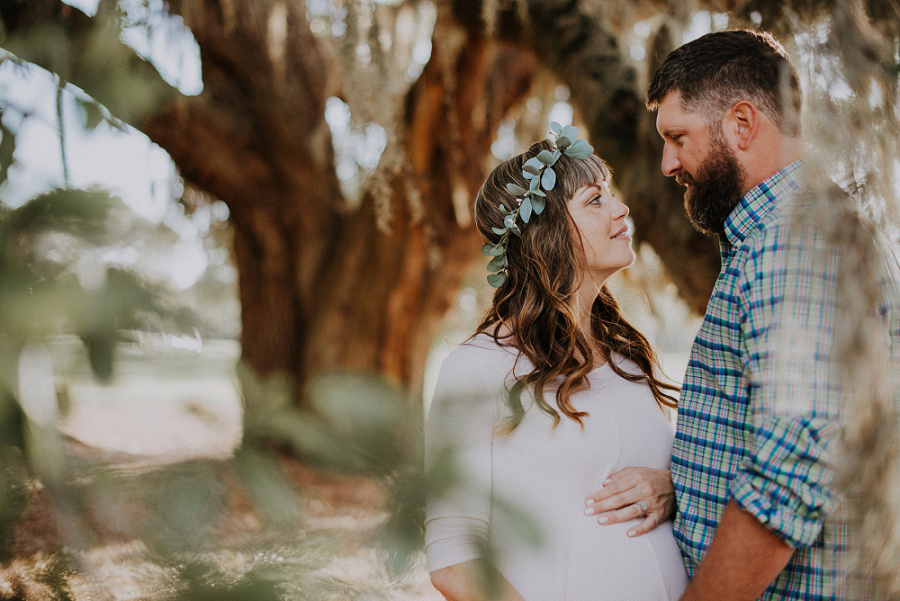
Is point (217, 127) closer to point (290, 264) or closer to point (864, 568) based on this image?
point (290, 264)

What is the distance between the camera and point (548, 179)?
182 centimetres

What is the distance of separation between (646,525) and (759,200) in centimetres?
72

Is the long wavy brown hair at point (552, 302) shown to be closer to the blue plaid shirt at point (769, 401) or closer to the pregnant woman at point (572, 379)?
the pregnant woman at point (572, 379)

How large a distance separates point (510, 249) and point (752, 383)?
2.73 feet

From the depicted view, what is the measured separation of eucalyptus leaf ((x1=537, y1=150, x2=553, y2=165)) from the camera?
182 centimetres

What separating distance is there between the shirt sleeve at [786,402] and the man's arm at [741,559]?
0.11ft

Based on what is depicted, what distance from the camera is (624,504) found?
1515mm

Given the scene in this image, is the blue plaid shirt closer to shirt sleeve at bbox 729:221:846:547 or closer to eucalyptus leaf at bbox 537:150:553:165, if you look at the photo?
shirt sleeve at bbox 729:221:846:547

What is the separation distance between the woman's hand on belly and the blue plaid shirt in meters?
0.04

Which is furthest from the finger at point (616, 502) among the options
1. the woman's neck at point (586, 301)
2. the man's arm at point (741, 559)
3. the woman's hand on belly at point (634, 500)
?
the woman's neck at point (586, 301)

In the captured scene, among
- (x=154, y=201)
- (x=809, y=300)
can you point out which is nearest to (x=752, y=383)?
(x=809, y=300)

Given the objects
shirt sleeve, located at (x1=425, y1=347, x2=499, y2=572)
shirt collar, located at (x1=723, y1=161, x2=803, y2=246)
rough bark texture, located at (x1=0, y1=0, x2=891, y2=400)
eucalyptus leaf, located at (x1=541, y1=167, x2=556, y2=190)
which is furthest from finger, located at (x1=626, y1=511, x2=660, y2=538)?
rough bark texture, located at (x1=0, y1=0, x2=891, y2=400)

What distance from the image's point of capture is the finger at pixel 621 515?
1.50 m

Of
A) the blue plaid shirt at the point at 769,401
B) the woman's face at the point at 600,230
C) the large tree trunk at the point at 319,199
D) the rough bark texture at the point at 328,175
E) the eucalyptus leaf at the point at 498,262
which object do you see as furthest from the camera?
the large tree trunk at the point at 319,199
